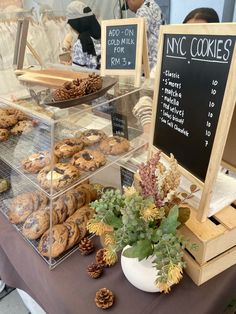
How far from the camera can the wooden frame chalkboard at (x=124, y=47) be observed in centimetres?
112

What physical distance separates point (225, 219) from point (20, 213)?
0.65 meters

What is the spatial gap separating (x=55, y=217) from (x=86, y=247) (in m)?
0.14

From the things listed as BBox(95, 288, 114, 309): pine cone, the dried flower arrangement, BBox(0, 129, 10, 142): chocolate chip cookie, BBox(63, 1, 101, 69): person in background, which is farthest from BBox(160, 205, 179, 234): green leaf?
BBox(63, 1, 101, 69): person in background

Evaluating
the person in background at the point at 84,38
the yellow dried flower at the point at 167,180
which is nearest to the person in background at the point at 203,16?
the person in background at the point at 84,38

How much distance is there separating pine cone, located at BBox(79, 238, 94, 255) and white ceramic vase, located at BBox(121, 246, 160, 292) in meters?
0.16

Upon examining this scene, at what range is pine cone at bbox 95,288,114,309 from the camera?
2.22ft

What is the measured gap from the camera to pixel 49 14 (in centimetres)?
279

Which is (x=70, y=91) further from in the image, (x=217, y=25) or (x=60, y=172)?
(x=217, y=25)

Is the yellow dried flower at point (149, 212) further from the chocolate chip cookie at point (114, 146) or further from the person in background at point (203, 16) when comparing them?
the person in background at point (203, 16)

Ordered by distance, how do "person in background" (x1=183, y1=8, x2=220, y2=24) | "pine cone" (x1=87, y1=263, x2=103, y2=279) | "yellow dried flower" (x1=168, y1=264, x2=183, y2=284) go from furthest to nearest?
"person in background" (x1=183, y1=8, x2=220, y2=24) → "pine cone" (x1=87, y1=263, x2=103, y2=279) → "yellow dried flower" (x1=168, y1=264, x2=183, y2=284)

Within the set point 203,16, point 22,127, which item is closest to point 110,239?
point 22,127

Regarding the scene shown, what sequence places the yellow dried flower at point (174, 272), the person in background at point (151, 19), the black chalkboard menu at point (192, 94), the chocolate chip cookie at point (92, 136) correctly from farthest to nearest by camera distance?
the person in background at point (151, 19), the chocolate chip cookie at point (92, 136), the black chalkboard menu at point (192, 94), the yellow dried flower at point (174, 272)

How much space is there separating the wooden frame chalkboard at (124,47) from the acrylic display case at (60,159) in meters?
0.09

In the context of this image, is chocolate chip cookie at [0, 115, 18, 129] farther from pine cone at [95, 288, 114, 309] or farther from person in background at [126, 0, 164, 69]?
person in background at [126, 0, 164, 69]
